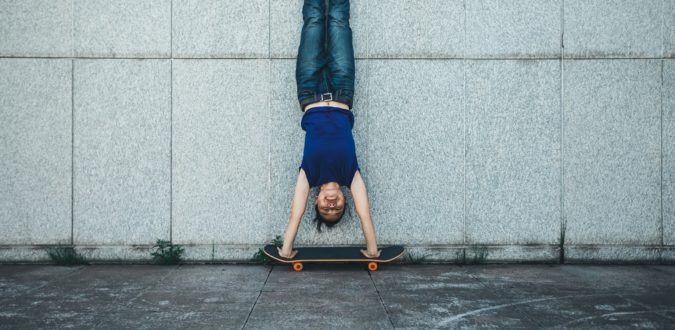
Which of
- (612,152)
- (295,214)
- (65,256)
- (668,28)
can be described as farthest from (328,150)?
(668,28)

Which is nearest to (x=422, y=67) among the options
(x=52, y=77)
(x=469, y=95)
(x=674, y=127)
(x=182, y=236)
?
(x=469, y=95)

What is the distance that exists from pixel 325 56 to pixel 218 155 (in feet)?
6.40

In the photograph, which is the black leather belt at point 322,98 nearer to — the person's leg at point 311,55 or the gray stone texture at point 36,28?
the person's leg at point 311,55

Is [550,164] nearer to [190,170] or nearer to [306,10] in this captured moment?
[306,10]

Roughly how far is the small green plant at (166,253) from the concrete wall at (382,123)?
0.11 m

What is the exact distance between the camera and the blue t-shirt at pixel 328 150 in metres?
5.64

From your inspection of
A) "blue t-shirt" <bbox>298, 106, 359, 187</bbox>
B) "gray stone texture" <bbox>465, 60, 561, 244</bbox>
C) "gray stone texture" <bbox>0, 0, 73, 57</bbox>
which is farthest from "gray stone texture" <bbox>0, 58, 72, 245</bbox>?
"gray stone texture" <bbox>465, 60, 561, 244</bbox>

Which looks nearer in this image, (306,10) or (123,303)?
(123,303)

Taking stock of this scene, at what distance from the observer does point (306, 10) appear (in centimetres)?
600

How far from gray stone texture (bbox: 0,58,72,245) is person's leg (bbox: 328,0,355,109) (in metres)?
3.56

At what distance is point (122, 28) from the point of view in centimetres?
627

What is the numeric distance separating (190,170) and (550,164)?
489 cm

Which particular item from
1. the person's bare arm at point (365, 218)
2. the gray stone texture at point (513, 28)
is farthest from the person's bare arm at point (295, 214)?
the gray stone texture at point (513, 28)

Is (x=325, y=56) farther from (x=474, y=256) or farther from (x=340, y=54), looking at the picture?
(x=474, y=256)
